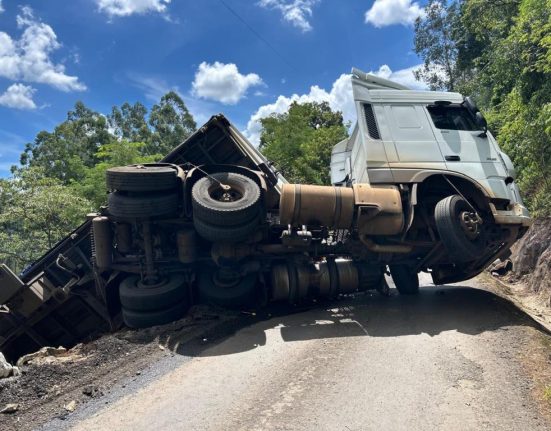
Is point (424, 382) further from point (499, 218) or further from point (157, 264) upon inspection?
point (157, 264)

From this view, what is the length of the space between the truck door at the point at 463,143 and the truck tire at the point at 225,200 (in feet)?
10.4

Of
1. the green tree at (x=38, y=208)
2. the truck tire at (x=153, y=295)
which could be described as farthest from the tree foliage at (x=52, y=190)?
the truck tire at (x=153, y=295)

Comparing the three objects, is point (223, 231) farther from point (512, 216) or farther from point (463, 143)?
point (512, 216)

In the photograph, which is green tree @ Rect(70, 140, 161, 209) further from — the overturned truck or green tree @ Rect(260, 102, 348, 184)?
the overturned truck

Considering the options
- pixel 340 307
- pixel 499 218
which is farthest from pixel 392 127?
pixel 340 307

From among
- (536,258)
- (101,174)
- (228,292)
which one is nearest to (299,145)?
(101,174)

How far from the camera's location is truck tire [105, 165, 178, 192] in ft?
19.0

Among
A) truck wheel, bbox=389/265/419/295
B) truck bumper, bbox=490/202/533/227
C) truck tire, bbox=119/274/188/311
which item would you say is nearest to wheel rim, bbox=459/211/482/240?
truck bumper, bbox=490/202/533/227

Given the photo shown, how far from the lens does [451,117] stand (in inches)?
273

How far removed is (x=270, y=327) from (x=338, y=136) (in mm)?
23769

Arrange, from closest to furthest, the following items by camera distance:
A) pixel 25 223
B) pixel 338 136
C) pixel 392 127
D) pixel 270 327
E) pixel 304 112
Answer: pixel 270 327 < pixel 392 127 < pixel 25 223 < pixel 338 136 < pixel 304 112

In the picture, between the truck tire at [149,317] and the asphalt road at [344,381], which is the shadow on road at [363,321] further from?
the truck tire at [149,317]

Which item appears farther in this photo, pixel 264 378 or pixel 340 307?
pixel 340 307

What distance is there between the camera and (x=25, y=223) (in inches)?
728
